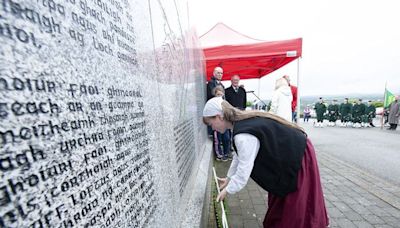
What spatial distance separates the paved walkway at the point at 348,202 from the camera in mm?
2594

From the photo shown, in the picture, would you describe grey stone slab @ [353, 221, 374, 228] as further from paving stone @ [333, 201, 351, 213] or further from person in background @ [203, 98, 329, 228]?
person in background @ [203, 98, 329, 228]

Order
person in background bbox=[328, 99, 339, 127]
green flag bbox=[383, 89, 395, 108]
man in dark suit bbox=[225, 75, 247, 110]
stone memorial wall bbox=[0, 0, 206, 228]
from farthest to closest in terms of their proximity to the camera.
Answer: person in background bbox=[328, 99, 339, 127] < green flag bbox=[383, 89, 395, 108] < man in dark suit bbox=[225, 75, 247, 110] < stone memorial wall bbox=[0, 0, 206, 228]

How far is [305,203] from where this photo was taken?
1505mm

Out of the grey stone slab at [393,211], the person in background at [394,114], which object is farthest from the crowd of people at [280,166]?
the person in background at [394,114]

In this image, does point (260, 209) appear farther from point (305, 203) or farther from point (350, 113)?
point (350, 113)

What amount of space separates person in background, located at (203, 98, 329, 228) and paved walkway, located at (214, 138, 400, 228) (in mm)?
1212

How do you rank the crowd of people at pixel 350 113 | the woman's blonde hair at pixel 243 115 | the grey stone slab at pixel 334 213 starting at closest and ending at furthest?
1. the woman's blonde hair at pixel 243 115
2. the grey stone slab at pixel 334 213
3. the crowd of people at pixel 350 113

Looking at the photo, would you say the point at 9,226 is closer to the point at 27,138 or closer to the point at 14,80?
the point at 27,138

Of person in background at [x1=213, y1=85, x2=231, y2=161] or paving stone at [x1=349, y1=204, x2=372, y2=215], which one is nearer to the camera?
paving stone at [x1=349, y1=204, x2=372, y2=215]

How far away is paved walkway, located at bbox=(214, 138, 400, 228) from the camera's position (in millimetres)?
2594

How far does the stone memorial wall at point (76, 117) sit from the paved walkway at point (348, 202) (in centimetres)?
221

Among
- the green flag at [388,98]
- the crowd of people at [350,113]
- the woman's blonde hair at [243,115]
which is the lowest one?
the crowd of people at [350,113]

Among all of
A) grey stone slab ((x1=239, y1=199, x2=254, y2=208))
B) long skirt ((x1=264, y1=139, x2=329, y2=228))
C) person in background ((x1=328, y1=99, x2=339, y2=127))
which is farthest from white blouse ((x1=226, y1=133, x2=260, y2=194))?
person in background ((x1=328, y1=99, x2=339, y2=127))

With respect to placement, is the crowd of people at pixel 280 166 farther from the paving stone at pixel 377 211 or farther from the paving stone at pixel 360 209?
the paving stone at pixel 377 211
